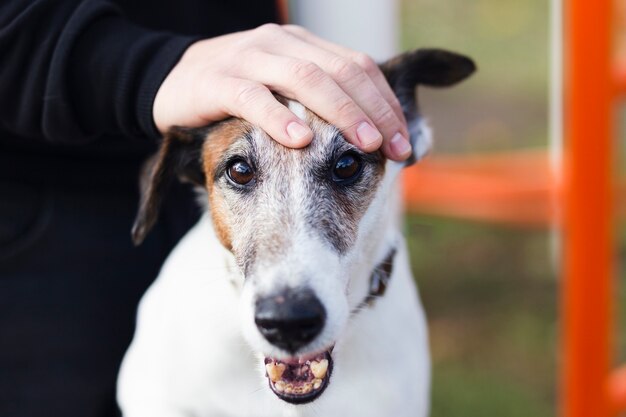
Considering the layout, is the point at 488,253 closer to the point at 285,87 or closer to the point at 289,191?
the point at 289,191

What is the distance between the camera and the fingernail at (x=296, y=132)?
1.61 metres

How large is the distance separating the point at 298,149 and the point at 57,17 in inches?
22.7

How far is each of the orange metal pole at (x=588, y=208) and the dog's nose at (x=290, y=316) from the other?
62.0 inches

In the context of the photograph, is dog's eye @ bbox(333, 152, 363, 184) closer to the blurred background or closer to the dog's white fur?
the dog's white fur

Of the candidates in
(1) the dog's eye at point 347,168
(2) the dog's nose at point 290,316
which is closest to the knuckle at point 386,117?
(1) the dog's eye at point 347,168

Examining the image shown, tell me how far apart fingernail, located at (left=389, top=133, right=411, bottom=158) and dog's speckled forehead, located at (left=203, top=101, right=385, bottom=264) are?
0.21 feet

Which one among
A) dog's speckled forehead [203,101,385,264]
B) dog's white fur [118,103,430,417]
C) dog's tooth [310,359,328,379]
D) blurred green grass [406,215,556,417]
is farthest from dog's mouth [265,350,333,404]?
blurred green grass [406,215,556,417]

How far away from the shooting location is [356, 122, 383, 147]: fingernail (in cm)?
162

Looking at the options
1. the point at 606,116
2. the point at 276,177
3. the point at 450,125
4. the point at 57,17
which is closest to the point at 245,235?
the point at 276,177

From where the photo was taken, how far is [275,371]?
1685 millimetres

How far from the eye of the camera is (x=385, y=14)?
2646mm

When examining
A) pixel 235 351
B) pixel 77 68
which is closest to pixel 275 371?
pixel 235 351

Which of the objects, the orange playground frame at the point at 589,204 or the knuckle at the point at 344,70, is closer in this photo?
the knuckle at the point at 344,70

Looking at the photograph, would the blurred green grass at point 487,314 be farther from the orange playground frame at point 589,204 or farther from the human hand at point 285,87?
the human hand at point 285,87
